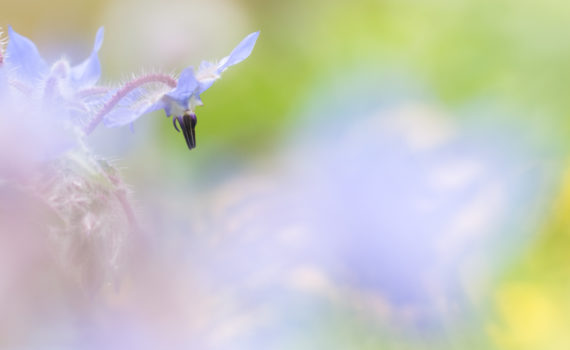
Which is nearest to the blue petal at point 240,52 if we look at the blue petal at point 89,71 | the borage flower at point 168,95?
the borage flower at point 168,95

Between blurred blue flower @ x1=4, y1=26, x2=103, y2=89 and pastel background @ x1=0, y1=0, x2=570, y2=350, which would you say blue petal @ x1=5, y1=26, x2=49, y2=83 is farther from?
pastel background @ x1=0, y1=0, x2=570, y2=350

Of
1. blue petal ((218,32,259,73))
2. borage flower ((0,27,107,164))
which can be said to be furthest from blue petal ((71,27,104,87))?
blue petal ((218,32,259,73))

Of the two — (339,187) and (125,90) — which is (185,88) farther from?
(339,187)

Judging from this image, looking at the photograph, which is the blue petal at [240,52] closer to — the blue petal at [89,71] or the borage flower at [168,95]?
the borage flower at [168,95]

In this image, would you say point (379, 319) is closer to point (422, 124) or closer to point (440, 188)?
point (440, 188)

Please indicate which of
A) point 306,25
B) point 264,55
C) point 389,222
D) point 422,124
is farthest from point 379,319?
point 306,25

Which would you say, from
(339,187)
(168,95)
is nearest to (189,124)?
(168,95)
